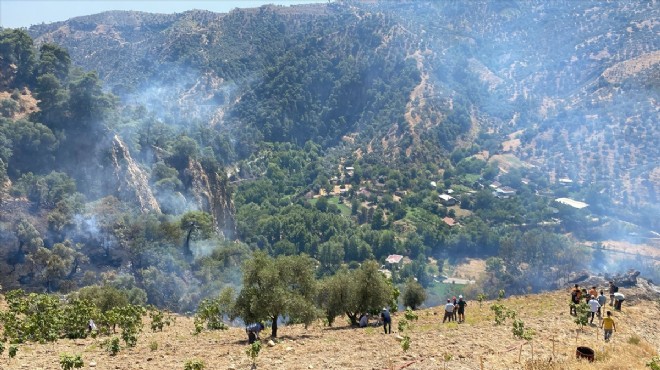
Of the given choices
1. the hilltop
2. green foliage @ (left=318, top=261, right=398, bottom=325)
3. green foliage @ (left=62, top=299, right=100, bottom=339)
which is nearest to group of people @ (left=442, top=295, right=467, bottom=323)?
the hilltop

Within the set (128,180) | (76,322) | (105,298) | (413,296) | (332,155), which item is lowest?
(76,322)

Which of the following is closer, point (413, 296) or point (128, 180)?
point (413, 296)

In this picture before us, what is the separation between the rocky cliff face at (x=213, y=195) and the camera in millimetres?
79625

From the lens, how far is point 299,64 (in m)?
188

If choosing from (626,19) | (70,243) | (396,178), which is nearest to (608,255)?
(396,178)

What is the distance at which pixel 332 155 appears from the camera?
15962 cm

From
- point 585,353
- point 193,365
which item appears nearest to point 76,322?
point 193,365

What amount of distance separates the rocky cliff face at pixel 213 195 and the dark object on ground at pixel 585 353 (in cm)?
6343

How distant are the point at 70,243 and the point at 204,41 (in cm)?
14958

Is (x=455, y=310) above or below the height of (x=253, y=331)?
above

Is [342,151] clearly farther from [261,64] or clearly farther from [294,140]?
[261,64]

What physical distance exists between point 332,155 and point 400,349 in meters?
137

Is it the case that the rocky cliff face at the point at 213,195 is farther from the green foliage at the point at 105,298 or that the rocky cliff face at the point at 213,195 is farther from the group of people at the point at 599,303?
the group of people at the point at 599,303

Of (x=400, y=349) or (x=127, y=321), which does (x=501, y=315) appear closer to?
(x=400, y=349)
